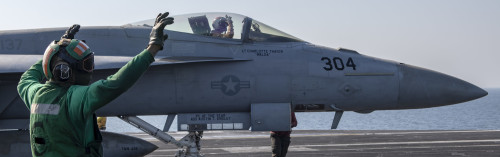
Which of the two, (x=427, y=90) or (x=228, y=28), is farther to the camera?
(x=228, y=28)

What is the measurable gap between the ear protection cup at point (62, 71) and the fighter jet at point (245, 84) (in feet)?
17.4

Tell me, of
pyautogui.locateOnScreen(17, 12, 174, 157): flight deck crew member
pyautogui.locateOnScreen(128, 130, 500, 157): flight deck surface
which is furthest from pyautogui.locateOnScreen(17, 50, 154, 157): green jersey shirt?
pyautogui.locateOnScreen(128, 130, 500, 157): flight deck surface

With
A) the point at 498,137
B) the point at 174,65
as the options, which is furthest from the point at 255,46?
the point at 498,137

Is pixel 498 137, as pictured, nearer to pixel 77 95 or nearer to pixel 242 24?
pixel 242 24

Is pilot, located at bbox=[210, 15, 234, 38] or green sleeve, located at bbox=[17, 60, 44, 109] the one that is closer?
green sleeve, located at bbox=[17, 60, 44, 109]

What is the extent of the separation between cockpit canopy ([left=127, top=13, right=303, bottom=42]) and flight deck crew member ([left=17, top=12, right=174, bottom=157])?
5945 millimetres

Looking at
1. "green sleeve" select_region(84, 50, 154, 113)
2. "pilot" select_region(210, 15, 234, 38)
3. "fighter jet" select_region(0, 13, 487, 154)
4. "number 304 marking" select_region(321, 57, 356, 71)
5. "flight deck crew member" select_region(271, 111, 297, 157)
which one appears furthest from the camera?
"flight deck crew member" select_region(271, 111, 297, 157)

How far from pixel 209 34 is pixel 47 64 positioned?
6.06 meters

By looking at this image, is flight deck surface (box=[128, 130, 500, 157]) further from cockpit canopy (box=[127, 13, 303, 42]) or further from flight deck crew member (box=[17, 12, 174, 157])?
flight deck crew member (box=[17, 12, 174, 157])

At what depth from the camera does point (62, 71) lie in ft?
14.0

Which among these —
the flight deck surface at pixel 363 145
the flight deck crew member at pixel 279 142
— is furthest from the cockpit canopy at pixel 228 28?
the flight deck surface at pixel 363 145

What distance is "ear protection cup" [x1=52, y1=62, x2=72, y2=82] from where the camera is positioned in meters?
4.28

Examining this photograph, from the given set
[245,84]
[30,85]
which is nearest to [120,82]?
[30,85]

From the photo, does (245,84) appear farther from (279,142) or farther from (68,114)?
(68,114)
